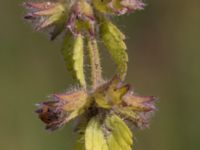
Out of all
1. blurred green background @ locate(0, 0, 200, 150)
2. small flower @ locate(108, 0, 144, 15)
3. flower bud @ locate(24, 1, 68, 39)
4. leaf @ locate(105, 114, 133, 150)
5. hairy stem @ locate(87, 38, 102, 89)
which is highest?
flower bud @ locate(24, 1, 68, 39)

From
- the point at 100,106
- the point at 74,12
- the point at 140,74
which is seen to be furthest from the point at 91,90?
the point at 140,74

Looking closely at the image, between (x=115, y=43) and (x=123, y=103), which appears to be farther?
(x=115, y=43)

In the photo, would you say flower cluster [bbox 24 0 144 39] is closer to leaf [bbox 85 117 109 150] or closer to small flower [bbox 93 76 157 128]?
small flower [bbox 93 76 157 128]

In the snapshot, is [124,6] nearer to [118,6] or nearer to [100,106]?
[118,6]

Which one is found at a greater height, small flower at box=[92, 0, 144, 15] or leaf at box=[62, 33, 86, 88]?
small flower at box=[92, 0, 144, 15]

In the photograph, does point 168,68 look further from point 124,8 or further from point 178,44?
point 124,8

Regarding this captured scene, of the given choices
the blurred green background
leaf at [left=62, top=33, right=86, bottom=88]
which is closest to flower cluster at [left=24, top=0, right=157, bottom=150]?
leaf at [left=62, top=33, right=86, bottom=88]

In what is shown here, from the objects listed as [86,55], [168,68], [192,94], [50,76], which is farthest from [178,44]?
[86,55]
